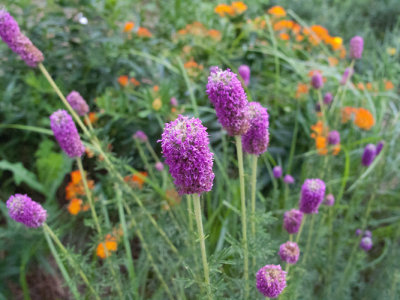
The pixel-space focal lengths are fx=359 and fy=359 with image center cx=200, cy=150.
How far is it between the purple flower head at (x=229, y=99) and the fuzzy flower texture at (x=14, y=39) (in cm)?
86

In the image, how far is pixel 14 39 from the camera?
140 centimetres

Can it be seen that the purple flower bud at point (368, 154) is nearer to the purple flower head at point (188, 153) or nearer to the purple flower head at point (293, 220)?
the purple flower head at point (293, 220)

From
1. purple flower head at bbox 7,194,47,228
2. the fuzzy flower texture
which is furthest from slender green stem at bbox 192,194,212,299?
the fuzzy flower texture

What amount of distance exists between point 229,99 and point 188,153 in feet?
0.75

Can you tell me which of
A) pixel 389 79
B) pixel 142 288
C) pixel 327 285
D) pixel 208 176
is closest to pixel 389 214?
pixel 327 285

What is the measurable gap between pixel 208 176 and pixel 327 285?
1385mm

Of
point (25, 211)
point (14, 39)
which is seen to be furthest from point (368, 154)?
point (14, 39)

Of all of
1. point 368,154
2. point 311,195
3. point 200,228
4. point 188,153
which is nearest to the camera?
point 188,153

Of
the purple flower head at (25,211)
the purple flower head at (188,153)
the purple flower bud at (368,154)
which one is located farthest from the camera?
the purple flower bud at (368,154)

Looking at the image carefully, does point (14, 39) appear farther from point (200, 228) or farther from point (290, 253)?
point (290, 253)

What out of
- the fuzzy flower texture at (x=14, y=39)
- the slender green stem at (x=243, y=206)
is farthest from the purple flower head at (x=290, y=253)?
the fuzzy flower texture at (x=14, y=39)

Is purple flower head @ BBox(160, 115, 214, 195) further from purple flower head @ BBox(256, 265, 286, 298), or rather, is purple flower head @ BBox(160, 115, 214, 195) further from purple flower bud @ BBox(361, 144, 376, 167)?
purple flower bud @ BBox(361, 144, 376, 167)

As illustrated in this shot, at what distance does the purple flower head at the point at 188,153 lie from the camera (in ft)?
2.71

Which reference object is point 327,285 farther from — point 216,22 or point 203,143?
point 216,22
